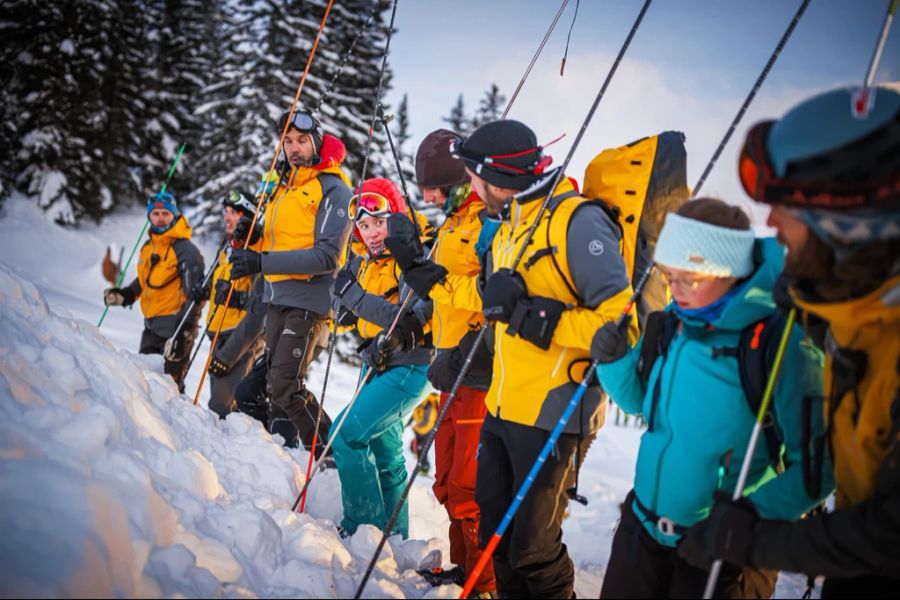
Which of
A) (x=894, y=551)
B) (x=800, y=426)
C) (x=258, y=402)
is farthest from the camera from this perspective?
(x=258, y=402)

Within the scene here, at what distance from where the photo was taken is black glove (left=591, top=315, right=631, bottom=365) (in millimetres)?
2322

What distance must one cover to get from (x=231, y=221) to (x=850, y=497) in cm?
742

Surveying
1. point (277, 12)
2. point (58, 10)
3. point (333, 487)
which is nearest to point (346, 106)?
point (277, 12)

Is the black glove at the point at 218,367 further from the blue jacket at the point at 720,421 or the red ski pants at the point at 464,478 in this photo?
the blue jacket at the point at 720,421

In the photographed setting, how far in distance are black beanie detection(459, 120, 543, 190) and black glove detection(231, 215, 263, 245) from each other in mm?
3999

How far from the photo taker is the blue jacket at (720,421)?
74.7 inches

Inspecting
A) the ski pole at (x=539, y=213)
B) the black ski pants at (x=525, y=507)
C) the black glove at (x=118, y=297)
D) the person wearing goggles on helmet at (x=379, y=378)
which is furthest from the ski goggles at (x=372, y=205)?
the black glove at (x=118, y=297)

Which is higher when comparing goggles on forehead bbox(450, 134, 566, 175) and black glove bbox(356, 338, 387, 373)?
goggles on forehead bbox(450, 134, 566, 175)

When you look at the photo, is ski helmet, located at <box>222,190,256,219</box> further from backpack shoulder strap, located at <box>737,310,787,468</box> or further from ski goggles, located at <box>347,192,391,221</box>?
backpack shoulder strap, located at <box>737,310,787,468</box>

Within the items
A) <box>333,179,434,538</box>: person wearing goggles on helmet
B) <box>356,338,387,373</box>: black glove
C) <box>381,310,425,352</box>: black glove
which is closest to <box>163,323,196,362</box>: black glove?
<box>333,179,434,538</box>: person wearing goggles on helmet

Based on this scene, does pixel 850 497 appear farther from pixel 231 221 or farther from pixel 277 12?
pixel 277 12

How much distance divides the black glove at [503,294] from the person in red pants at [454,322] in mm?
565

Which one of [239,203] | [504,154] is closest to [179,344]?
[239,203]

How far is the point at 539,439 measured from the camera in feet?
9.05
